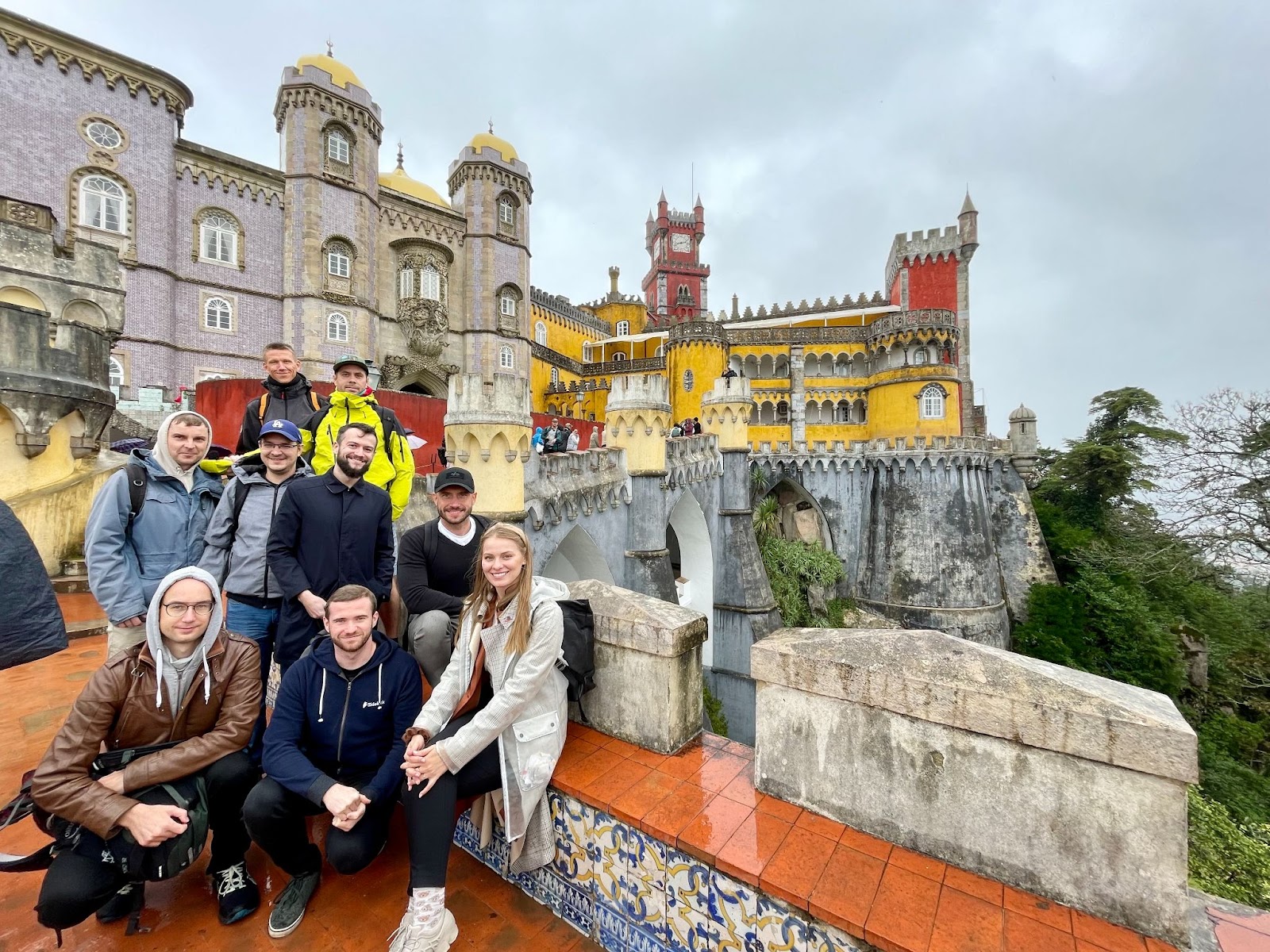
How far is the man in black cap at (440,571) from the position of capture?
10.2 feet

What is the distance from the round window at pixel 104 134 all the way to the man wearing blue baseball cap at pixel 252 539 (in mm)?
20704

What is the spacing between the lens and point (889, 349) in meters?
26.6

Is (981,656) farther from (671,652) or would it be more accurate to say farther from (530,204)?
(530,204)

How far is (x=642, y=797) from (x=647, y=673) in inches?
21.9

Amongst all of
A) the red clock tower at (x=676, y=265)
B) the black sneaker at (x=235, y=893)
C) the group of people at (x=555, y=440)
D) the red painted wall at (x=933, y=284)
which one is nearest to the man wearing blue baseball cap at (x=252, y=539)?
the black sneaker at (x=235, y=893)

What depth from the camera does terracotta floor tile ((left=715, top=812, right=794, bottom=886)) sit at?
1902mm

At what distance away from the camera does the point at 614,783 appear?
7.94ft

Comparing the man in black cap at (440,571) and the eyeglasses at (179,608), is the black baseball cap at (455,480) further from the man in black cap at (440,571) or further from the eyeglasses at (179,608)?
the eyeglasses at (179,608)

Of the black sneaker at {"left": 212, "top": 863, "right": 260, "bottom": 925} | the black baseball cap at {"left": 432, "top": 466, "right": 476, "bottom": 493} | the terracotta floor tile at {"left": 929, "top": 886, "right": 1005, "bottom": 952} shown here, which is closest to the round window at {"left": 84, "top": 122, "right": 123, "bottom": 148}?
the black baseball cap at {"left": 432, "top": 466, "right": 476, "bottom": 493}

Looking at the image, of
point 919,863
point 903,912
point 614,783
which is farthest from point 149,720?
point 919,863

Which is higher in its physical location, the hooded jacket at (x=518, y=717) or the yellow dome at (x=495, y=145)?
the yellow dome at (x=495, y=145)

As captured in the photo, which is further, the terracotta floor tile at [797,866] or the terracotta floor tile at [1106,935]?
the terracotta floor tile at [797,866]

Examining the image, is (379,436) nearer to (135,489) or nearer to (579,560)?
(135,489)

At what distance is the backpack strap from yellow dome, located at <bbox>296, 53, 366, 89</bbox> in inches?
890
